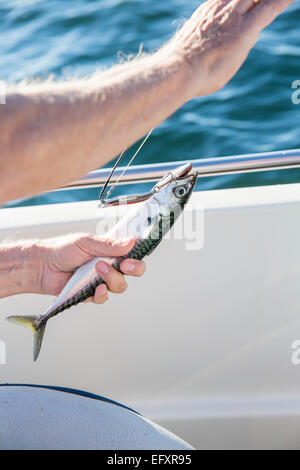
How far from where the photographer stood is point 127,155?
3.53 metres

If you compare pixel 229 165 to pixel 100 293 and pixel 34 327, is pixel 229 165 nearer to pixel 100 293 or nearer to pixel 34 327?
pixel 100 293

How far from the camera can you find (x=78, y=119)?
812 millimetres

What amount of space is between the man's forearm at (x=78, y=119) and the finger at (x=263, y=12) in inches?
5.8

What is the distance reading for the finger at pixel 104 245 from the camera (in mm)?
1373

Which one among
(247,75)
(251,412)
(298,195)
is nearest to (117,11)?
(247,75)

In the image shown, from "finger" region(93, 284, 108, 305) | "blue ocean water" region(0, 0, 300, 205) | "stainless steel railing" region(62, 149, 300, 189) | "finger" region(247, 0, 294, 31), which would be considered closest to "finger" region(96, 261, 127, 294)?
"finger" region(93, 284, 108, 305)

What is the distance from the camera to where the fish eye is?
1336mm

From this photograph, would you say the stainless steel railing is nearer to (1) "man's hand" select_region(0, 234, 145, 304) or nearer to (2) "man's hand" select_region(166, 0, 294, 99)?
(1) "man's hand" select_region(0, 234, 145, 304)

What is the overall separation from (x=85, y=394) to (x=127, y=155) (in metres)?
2.32

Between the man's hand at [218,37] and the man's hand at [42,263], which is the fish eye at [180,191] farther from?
the man's hand at [218,37]

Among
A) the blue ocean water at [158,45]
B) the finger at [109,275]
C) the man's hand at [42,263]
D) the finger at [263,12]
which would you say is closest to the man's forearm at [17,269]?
the man's hand at [42,263]

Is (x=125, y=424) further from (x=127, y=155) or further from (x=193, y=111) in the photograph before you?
A: (x=193, y=111)

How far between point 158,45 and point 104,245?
317 centimetres

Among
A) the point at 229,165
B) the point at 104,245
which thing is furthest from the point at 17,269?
the point at 229,165
